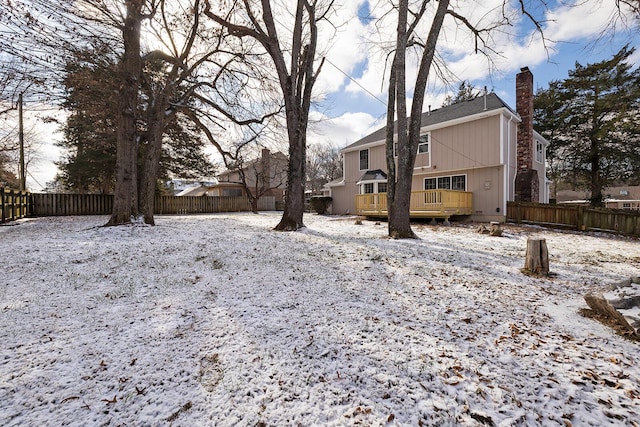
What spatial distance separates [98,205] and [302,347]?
19.6 metres

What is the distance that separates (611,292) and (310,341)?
3131 mm

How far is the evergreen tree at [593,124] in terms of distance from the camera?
15539 millimetres

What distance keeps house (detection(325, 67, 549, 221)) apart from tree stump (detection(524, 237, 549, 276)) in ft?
24.8

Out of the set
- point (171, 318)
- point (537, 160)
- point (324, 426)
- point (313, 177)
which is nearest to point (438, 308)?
point (324, 426)

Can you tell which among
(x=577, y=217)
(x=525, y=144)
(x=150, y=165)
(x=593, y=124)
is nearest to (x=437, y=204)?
(x=577, y=217)

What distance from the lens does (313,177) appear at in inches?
1495

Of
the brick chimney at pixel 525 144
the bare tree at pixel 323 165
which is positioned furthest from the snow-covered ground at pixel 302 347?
the bare tree at pixel 323 165

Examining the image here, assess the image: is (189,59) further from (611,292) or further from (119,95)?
(611,292)

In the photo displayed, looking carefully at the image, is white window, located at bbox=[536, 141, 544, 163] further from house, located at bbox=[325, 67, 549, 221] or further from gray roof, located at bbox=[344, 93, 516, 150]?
gray roof, located at bbox=[344, 93, 516, 150]

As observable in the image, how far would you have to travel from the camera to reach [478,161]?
1256 centimetres

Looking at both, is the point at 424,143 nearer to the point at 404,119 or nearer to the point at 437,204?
the point at 437,204

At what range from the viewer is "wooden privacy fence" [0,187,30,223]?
389 inches

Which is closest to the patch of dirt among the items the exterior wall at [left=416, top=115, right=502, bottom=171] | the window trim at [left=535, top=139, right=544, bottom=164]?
the exterior wall at [left=416, top=115, right=502, bottom=171]

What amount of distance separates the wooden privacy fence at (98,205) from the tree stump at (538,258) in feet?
66.8
